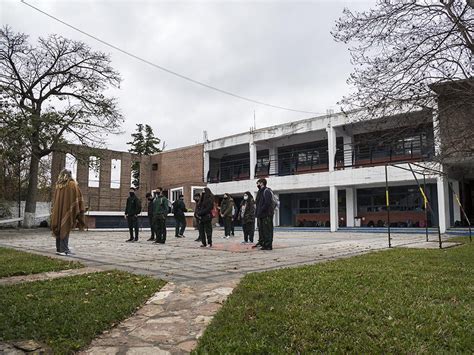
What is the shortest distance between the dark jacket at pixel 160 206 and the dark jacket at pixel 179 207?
264 cm

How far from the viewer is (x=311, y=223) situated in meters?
30.2

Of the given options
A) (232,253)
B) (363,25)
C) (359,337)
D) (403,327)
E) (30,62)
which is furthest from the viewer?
(30,62)

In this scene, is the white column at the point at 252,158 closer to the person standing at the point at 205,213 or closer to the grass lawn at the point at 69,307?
the person standing at the point at 205,213

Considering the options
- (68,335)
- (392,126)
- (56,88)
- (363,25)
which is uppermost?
(56,88)

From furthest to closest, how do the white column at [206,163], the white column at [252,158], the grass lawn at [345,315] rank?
the white column at [206,163], the white column at [252,158], the grass lawn at [345,315]

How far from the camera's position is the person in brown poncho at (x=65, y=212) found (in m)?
8.42

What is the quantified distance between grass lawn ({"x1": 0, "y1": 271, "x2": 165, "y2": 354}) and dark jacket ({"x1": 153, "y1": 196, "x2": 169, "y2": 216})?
6939 mm

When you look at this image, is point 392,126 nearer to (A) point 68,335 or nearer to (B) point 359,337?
(B) point 359,337

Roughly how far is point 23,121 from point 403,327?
66.3 ft

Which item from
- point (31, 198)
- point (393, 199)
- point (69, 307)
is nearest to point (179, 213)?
point (69, 307)

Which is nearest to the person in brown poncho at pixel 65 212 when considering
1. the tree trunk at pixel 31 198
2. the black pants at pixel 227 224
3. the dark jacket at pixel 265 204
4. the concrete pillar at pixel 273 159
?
the dark jacket at pixel 265 204

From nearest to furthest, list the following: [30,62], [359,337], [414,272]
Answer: [359,337], [414,272], [30,62]

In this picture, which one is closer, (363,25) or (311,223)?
(363,25)

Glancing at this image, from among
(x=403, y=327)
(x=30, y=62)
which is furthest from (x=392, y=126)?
(x=30, y=62)
